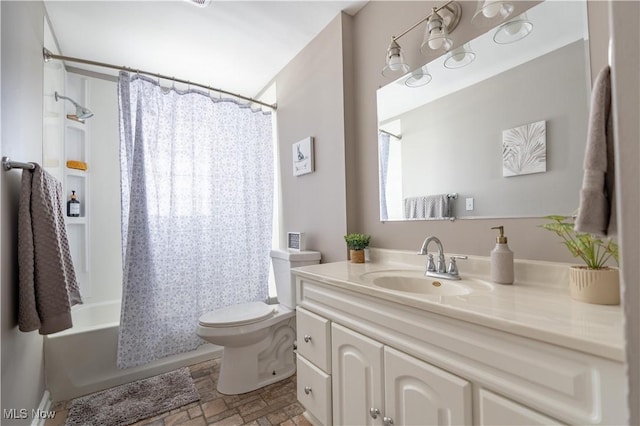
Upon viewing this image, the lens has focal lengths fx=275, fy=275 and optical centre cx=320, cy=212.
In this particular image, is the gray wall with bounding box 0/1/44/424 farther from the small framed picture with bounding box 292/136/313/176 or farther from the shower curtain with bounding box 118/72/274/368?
the small framed picture with bounding box 292/136/313/176

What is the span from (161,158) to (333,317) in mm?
1670

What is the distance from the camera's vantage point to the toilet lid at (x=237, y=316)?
165 centimetres

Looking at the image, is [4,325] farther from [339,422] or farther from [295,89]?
[295,89]

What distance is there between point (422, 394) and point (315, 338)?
0.56 m

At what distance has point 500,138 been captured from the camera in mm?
1121

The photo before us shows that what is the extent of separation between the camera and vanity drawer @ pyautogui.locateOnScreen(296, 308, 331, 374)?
1.22 metres

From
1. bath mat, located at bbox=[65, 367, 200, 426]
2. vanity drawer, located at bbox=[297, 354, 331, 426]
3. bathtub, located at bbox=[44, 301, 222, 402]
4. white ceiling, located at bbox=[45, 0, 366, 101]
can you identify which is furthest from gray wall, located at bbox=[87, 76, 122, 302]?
vanity drawer, located at bbox=[297, 354, 331, 426]

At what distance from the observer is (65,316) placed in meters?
1.25

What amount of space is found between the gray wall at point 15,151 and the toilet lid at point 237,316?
2.54 feet

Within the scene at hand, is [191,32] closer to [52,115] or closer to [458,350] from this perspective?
[52,115]

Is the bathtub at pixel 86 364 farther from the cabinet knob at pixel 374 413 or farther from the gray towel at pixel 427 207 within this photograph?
the gray towel at pixel 427 207

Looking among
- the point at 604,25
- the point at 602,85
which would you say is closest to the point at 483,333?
the point at 602,85

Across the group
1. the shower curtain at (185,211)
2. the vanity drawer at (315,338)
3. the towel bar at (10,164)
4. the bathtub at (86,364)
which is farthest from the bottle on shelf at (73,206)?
the vanity drawer at (315,338)

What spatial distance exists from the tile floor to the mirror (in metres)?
1.25
